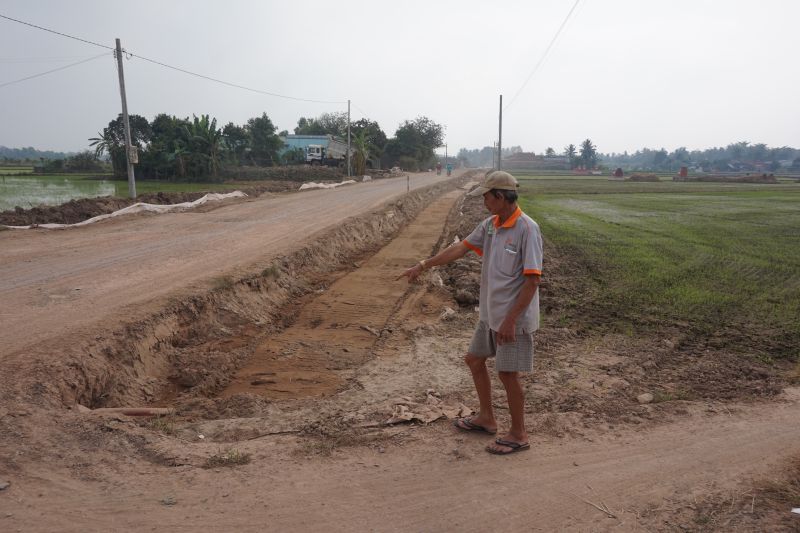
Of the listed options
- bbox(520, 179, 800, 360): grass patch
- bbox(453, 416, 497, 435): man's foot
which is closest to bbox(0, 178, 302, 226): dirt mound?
bbox(520, 179, 800, 360): grass patch

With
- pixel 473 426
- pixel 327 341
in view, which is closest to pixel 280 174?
pixel 327 341

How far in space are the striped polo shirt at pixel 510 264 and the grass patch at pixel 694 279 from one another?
12.5 feet

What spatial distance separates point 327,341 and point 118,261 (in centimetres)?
458

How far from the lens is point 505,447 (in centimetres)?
354

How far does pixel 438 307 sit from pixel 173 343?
373 centimetres

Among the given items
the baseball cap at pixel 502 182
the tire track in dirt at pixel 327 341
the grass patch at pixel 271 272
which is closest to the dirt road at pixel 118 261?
the grass patch at pixel 271 272

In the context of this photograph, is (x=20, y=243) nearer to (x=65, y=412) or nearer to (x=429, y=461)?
(x=65, y=412)

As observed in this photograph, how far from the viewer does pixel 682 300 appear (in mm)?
7699

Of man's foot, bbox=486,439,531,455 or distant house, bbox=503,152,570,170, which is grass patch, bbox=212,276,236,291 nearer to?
man's foot, bbox=486,439,531,455

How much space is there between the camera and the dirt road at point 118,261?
5.98 meters

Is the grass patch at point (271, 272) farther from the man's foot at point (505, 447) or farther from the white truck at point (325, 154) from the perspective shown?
the white truck at point (325, 154)

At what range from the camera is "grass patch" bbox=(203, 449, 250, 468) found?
3377 millimetres

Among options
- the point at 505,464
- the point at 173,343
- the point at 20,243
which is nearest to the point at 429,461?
the point at 505,464

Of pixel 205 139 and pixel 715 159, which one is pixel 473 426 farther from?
pixel 715 159
